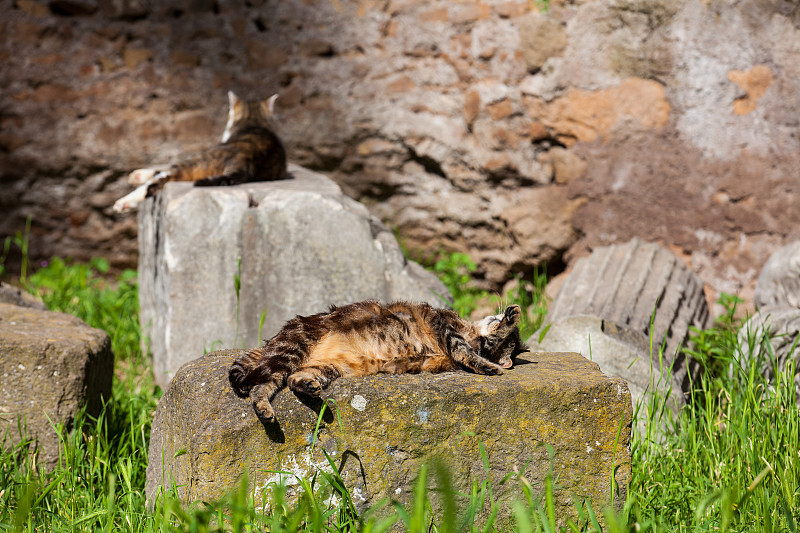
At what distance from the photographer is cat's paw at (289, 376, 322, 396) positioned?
2260 mm

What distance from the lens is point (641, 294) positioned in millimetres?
4469

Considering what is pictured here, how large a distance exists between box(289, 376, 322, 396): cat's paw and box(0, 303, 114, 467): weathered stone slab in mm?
1399

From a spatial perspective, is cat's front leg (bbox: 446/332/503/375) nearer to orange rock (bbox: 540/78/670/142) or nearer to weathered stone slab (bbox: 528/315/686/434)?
weathered stone slab (bbox: 528/315/686/434)

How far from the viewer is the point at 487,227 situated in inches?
232

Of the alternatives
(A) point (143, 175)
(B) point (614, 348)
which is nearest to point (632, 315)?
(B) point (614, 348)

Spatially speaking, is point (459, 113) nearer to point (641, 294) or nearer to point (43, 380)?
point (641, 294)

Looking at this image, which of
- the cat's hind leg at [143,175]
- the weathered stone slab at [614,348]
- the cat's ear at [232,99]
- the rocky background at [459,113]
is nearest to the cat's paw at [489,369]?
the weathered stone slab at [614,348]

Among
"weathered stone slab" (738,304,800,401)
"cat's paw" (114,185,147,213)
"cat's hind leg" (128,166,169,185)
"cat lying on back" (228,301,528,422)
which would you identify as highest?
"cat lying on back" (228,301,528,422)

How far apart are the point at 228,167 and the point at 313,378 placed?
2691mm

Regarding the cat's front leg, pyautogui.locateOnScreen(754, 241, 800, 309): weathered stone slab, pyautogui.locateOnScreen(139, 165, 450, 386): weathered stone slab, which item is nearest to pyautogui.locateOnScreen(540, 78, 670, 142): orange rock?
pyautogui.locateOnScreen(754, 241, 800, 309): weathered stone slab

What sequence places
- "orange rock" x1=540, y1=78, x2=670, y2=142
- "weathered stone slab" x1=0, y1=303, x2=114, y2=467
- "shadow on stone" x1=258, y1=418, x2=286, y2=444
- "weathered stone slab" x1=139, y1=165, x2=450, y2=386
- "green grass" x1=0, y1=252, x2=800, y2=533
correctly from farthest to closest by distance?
"orange rock" x1=540, y1=78, x2=670, y2=142, "weathered stone slab" x1=139, y1=165, x2=450, y2=386, "weathered stone slab" x1=0, y1=303, x2=114, y2=467, "shadow on stone" x1=258, y1=418, x2=286, y2=444, "green grass" x1=0, y1=252, x2=800, y2=533

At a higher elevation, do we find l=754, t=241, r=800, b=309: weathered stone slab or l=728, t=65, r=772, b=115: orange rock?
l=728, t=65, r=772, b=115: orange rock

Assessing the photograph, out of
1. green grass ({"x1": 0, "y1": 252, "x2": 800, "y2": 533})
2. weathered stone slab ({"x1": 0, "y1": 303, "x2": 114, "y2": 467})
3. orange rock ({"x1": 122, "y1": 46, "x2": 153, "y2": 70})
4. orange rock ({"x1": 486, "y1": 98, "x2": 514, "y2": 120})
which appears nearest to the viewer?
green grass ({"x1": 0, "y1": 252, "x2": 800, "y2": 533})

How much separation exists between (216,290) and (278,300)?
352 millimetres
